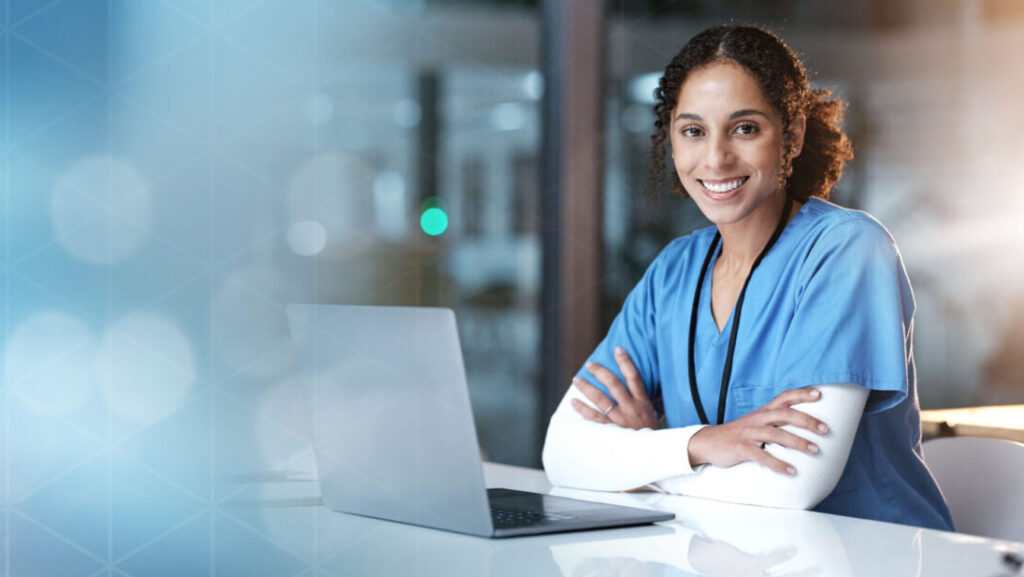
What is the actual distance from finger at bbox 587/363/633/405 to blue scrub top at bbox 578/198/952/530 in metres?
0.03

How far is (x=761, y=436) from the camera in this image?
3.54 ft

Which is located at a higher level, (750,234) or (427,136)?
(427,136)

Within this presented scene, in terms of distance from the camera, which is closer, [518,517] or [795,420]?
[518,517]

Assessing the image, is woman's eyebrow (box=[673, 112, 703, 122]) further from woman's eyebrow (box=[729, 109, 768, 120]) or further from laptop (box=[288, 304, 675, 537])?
laptop (box=[288, 304, 675, 537])

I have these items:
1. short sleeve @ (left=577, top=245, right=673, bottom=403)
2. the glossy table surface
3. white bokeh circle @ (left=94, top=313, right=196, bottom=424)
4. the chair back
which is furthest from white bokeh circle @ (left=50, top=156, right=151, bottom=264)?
the glossy table surface

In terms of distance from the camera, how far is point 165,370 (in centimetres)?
194

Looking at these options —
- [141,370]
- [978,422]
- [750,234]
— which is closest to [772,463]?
[750,234]

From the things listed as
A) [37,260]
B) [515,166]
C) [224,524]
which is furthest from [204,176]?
[224,524]

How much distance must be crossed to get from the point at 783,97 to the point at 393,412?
785 mm

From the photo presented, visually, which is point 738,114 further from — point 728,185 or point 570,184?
point 570,184

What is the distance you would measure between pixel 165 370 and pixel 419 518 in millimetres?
1232

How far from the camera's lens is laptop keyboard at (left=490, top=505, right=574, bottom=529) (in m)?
0.84

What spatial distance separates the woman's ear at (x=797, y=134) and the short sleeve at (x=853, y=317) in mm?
194

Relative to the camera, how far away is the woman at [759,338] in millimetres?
1103
